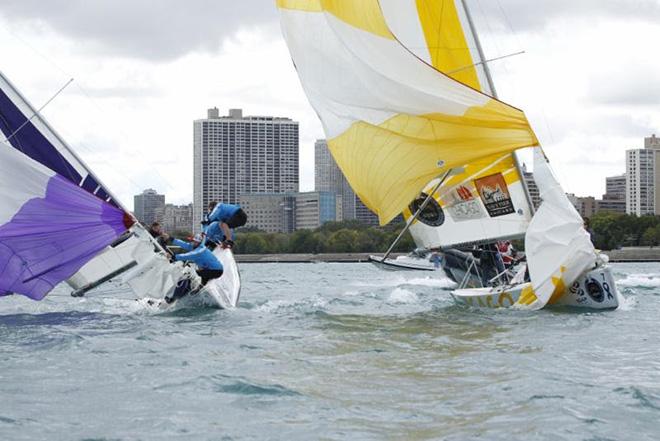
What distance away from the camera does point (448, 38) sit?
622 inches

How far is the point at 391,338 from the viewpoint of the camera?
1100cm

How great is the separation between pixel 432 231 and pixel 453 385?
9.04 meters

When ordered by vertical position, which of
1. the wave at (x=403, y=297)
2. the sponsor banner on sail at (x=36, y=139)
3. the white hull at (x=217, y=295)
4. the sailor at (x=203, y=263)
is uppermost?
the sponsor banner on sail at (x=36, y=139)

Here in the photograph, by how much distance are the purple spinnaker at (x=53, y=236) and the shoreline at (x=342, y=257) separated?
60503 millimetres

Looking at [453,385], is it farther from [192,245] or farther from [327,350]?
[192,245]

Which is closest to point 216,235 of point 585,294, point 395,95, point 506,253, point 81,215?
point 81,215

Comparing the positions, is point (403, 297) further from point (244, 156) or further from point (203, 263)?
point (244, 156)

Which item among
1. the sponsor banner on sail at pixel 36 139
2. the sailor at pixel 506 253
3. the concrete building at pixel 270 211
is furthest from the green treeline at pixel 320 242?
the sponsor banner on sail at pixel 36 139

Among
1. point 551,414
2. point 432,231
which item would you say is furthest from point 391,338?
point 432,231

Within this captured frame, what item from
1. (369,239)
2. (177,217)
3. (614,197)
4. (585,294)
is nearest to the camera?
(585,294)

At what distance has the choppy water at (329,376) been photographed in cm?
629

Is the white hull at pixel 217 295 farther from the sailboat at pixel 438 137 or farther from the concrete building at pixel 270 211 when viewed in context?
the concrete building at pixel 270 211

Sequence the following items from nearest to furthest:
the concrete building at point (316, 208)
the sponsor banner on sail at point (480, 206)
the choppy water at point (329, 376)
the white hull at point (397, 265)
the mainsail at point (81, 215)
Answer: the choppy water at point (329, 376) → the mainsail at point (81, 215) → the sponsor banner on sail at point (480, 206) → the white hull at point (397, 265) → the concrete building at point (316, 208)

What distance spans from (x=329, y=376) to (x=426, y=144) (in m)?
6.25
